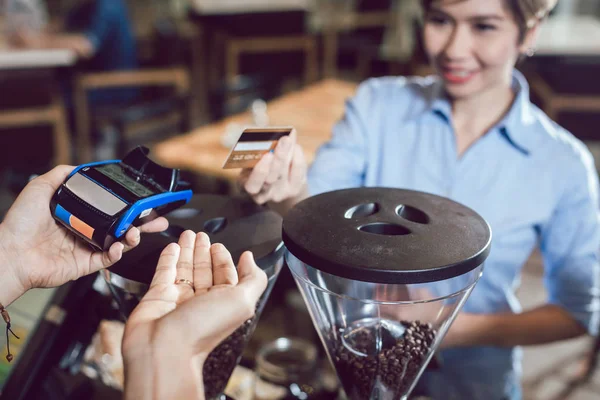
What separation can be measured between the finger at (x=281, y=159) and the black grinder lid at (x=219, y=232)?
0.06 m

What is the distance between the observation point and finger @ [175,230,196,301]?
0.64 m

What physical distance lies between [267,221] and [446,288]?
0.92 ft

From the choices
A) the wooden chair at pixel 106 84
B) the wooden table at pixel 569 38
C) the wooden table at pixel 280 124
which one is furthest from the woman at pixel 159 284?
the wooden chair at pixel 106 84

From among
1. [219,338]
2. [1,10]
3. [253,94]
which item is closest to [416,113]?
[219,338]

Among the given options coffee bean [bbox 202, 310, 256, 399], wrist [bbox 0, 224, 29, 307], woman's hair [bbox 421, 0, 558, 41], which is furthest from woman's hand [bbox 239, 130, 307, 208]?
woman's hair [bbox 421, 0, 558, 41]

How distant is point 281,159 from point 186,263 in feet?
0.99

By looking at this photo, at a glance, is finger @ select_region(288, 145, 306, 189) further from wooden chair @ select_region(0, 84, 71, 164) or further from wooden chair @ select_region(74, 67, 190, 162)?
wooden chair @ select_region(0, 84, 71, 164)

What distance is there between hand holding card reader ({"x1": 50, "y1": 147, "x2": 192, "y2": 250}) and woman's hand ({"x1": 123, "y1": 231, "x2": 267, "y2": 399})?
0.08m

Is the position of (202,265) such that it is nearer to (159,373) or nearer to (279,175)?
(159,373)

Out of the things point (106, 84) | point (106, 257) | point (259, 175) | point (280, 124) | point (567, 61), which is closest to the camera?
point (106, 257)

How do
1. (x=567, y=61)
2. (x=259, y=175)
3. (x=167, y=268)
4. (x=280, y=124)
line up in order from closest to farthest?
1. (x=167, y=268)
2. (x=259, y=175)
3. (x=280, y=124)
4. (x=567, y=61)

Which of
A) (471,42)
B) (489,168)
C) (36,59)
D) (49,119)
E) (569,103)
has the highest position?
(471,42)

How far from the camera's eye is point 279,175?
95cm

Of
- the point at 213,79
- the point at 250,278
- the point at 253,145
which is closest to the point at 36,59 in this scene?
the point at 213,79
